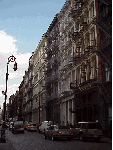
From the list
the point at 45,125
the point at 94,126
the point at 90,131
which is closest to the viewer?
the point at 90,131

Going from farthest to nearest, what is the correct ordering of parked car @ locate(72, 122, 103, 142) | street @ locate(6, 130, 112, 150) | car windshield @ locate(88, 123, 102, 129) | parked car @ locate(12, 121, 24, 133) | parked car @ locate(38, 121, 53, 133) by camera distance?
parked car @ locate(12, 121, 24, 133), parked car @ locate(38, 121, 53, 133), car windshield @ locate(88, 123, 102, 129), parked car @ locate(72, 122, 103, 142), street @ locate(6, 130, 112, 150)

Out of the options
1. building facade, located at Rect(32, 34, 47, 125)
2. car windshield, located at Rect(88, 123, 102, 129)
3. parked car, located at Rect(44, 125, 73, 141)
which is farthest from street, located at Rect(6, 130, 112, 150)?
building facade, located at Rect(32, 34, 47, 125)

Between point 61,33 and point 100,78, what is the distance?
24724 millimetres

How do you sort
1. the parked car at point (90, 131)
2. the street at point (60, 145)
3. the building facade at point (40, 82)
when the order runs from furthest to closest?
1. the building facade at point (40, 82)
2. the parked car at point (90, 131)
3. the street at point (60, 145)

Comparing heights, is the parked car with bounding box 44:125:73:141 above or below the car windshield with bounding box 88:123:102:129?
below

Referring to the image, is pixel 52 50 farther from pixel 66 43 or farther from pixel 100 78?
pixel 100 78

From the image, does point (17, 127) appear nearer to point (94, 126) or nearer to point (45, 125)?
point (45, 125)

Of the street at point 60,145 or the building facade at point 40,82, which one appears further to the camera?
the building facade at point 40,82

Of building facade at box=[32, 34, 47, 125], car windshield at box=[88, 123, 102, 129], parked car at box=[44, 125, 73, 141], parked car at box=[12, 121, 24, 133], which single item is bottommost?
parked car at box=[12, 121, 24, 133]

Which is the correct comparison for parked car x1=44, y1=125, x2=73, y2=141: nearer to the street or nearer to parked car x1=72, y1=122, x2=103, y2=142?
parked car x1=72, y1=122, x2=103, y2=142

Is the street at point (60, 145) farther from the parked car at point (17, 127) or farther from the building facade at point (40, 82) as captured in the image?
the building facade at point (40, 82)

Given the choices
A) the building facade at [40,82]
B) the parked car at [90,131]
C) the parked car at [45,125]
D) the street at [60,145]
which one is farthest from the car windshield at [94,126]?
the building facade at [40,82]

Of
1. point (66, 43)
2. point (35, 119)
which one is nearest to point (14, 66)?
point (66, 43)

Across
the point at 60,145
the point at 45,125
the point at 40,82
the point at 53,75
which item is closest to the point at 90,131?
the point at 60,145
